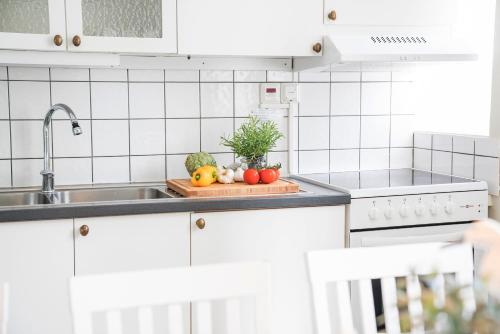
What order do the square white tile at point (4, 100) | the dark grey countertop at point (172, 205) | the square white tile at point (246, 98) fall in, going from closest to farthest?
the dark grey countertop at point (172, 205), the square white tile at point (4, 100), the square white tile at point (246, 98)

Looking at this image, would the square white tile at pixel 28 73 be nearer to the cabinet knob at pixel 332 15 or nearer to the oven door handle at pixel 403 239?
the cabinet knob at pixel 332 15

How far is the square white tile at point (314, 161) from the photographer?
322cm

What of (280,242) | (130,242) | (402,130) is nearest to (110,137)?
(130,242)

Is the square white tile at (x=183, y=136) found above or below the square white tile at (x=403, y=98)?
below

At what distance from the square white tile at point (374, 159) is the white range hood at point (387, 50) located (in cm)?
56

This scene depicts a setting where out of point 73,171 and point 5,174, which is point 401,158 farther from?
point 5,174

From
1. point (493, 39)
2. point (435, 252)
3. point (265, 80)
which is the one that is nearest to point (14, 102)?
point (265, 80)

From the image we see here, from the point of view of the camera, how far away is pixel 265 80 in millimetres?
3119

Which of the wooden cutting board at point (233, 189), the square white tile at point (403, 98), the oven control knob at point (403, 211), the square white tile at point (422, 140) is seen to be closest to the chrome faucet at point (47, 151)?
the wooden cutting board at point (233, 189)

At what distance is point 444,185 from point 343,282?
1.37 m

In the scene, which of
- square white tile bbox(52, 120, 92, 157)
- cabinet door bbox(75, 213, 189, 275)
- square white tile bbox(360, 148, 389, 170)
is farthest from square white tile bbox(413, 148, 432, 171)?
square white tile bbox(52, 120, 92, 157)

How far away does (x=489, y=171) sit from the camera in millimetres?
2877

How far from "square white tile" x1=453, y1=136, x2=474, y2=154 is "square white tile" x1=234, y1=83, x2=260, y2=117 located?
37.9 inches

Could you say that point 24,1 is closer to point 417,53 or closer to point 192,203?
point 192,203
